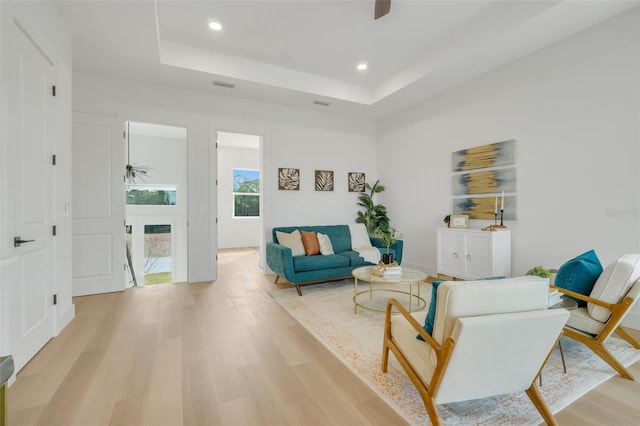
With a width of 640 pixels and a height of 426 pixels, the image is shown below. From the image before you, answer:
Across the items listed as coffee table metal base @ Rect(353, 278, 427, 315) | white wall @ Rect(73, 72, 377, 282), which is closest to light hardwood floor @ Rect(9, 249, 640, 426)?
coffee table metal base @ Rect(353, 278, 427, 315)

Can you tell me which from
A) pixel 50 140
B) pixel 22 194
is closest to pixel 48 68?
pixel 50 140

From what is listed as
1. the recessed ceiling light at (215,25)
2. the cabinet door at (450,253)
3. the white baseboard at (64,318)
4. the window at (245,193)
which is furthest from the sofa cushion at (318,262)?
the window at (245,193)

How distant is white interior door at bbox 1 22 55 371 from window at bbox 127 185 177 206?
208 inches

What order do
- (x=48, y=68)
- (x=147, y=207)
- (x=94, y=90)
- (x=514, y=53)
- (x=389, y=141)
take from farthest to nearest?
1. (x=147, y=207)
2. (x=389, y=141)
3. (x=94, y=90)
4. (x=514, y=53)
5. (x=48, y=68)

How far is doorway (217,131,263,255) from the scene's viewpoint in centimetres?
857

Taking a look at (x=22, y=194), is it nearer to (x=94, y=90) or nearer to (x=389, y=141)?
(x=94, y=90)

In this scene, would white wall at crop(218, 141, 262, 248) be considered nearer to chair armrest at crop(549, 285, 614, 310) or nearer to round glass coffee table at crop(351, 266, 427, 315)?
round glass coffee table at crop(351, 266, 427, 315)

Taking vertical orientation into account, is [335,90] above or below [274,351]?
above

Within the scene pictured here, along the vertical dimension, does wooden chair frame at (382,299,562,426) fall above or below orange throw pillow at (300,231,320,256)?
below

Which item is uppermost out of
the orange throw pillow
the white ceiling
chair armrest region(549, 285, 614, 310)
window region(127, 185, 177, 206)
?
the white ceiling

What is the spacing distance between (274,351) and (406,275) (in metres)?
1.62

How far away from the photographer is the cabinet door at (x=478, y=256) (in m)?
3.78

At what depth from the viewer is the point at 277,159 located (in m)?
5.25

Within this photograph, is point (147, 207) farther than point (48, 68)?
Yes
